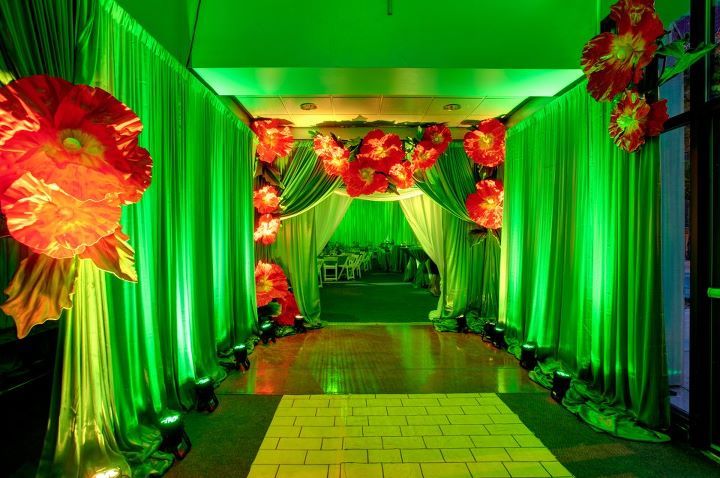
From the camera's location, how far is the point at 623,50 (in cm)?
230

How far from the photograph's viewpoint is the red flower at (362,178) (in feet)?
15.3

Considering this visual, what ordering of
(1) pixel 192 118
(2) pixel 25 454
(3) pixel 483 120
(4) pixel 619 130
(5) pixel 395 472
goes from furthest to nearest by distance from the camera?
(3) pixel 483 120, (1) pixel 192 118, (4) pixel 619 130, (5) pixel 395 472, (2) pixel 25 454

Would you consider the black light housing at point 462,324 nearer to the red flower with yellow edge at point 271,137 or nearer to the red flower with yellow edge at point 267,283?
the red flower with yellow edge at point 267,283

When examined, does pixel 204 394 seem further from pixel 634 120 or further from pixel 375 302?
pixel 375 302

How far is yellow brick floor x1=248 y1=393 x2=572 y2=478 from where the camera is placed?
2.05 m

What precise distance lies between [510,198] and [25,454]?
4.39 meters

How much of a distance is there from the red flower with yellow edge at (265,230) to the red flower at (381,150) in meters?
1.35

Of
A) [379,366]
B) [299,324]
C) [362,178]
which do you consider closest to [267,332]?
[299,324]

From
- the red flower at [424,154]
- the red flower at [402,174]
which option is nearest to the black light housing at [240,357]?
the red flower at [402,174]

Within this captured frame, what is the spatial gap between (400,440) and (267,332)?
2.37 meters

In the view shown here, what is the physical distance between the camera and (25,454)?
159cm

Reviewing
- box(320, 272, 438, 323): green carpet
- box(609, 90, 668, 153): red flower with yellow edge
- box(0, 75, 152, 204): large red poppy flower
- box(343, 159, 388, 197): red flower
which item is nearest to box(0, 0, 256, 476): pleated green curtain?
box(0, 75, 152, 204): large red poppy flower

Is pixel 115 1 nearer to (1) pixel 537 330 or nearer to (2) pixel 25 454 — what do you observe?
(2) pixel 25 454

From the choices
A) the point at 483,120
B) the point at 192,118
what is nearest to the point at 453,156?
the point at 483,120
